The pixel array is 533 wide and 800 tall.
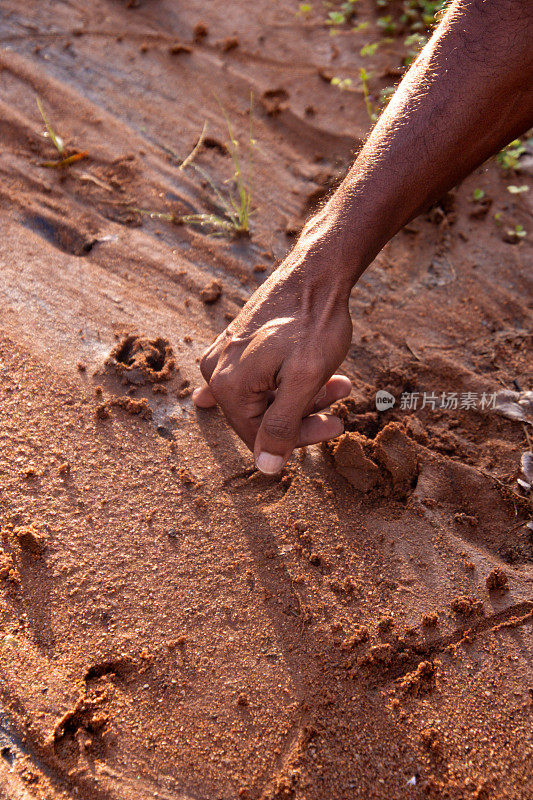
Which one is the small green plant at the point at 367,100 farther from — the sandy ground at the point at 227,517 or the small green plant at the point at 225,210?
the small green plant at the point at 225,210

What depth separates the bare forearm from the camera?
1.72 meters

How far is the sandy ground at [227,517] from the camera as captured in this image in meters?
1.54

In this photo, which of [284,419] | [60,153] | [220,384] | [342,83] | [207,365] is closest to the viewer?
[284,419]

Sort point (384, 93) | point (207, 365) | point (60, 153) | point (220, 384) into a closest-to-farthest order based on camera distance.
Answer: point (220, 384) < point (207, 365) < point (60, 153) < point (384, 93)

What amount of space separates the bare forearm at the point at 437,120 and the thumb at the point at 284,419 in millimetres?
387

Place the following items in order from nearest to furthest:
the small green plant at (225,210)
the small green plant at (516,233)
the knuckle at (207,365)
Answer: the knuckle at (207,365) < the small green plant at (225,210) < the small green plant at (516,233)

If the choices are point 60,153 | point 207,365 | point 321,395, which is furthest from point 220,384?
point 60,153

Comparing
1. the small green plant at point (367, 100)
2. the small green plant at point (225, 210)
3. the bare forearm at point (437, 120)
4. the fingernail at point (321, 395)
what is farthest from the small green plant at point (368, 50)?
the fingernail at point (321, 395)

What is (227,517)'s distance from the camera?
6.25ft

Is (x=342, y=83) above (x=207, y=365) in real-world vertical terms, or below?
above

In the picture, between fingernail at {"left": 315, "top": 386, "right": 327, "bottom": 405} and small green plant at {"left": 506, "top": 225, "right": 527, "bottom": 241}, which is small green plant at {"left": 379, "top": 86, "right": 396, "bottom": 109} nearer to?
small green plant at {"left": 506, "top": 225, "right": 527, "bottom": 241}

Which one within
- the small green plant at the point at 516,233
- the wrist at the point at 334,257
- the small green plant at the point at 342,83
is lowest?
the small green plant at the point at 516,233

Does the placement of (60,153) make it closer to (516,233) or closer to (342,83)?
(342,83)

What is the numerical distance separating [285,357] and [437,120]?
833mm
